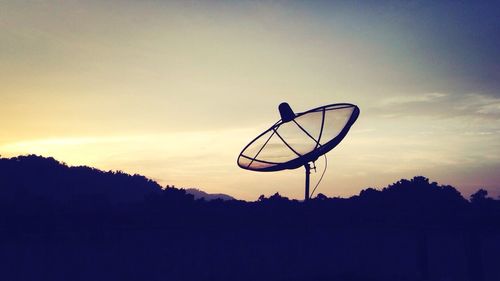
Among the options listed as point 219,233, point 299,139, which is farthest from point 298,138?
point 219,233

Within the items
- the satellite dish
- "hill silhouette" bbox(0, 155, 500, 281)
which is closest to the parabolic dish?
the satellite dish

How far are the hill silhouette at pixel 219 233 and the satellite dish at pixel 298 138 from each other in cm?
99

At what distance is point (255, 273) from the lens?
1342cm

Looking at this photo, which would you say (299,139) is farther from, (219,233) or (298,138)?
(219,233)

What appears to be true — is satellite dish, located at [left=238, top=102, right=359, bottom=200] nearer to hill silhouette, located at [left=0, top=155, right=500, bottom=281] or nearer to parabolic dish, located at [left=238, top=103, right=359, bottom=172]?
parabolic dish, located at [left=238, top=103, right=359, bottom=172]

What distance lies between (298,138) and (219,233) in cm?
315

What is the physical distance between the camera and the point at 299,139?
9.75m

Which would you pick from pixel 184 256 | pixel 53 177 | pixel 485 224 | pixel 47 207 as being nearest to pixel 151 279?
pixel 184 256

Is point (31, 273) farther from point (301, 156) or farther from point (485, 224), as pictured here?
point (485, 224)

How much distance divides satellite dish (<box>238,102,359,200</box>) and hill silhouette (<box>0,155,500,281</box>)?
988 mm

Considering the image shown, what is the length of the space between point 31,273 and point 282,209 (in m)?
8.91

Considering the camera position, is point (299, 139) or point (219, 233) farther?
point (299, 139)

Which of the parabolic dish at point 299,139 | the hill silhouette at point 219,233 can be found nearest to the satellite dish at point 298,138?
the parabolic dish at point 299,139

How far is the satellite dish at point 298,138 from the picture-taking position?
28.0 ft
